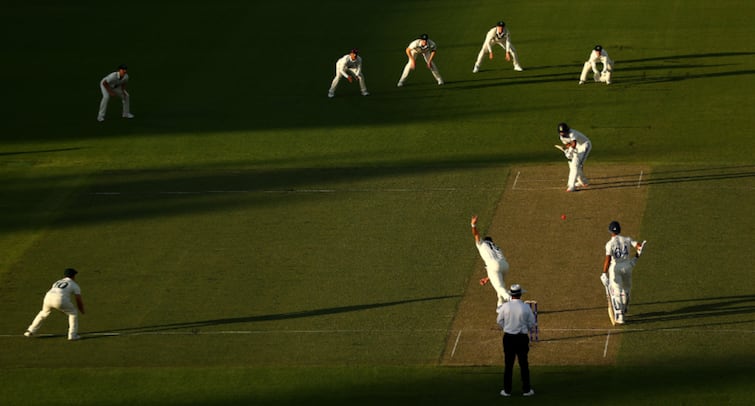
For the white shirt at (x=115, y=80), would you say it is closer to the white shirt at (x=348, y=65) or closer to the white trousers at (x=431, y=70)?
the white shirt at (x=348, y=65)

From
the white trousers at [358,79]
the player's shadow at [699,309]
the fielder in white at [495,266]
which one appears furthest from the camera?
the white trousers at [358,79]

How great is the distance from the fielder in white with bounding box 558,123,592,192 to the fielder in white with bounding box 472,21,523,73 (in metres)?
11.0

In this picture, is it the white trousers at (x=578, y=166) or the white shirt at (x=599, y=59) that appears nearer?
the white trousers at (x=578, y=166)

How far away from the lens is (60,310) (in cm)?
3173

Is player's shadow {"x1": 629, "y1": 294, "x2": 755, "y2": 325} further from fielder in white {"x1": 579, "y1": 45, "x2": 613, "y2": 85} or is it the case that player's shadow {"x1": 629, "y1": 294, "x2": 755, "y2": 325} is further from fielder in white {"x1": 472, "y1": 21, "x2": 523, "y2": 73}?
fielder in white {"x1": 472, "y1": 21, "x2": 523, "y2": 73}

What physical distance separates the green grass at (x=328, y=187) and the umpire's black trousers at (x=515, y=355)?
583mm

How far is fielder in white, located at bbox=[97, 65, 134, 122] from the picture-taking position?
153ft

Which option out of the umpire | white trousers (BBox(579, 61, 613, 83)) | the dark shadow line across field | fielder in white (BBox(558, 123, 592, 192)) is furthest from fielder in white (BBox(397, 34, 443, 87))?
the umpire

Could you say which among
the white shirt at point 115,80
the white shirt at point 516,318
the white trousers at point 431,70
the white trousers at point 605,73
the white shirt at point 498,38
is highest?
the white shirt at point 498,38

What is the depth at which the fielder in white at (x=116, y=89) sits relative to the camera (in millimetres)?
46625

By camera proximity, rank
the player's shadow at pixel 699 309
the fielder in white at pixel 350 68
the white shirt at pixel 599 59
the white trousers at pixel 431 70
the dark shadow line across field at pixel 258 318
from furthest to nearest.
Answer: the white trousers at pixel 431 70 → the white shirt at pixel 599 59 → the fielder in white at pixel 350 68 → the dark shadow line across field at pixel 258 318 → the player's shadow at pixel 699 309

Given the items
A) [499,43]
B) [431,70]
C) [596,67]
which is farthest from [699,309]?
[431,70]

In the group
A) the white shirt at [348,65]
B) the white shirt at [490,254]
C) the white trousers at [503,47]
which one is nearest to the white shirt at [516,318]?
the white shirt at [490,254]

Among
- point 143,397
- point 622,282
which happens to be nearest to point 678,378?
point 622,282
